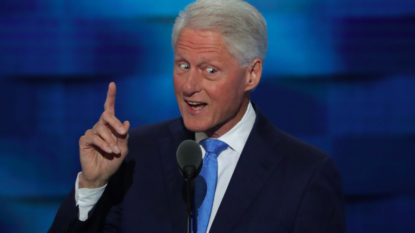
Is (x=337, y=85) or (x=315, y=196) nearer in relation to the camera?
(x=315, y=196)

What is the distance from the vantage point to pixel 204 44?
1.77 meters

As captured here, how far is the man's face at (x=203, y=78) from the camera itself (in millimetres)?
1769

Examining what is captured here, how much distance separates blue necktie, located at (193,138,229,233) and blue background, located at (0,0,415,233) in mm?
974

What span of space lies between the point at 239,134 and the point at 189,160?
0.57 metres

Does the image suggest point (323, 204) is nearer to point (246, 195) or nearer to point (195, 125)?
point (246, 195)

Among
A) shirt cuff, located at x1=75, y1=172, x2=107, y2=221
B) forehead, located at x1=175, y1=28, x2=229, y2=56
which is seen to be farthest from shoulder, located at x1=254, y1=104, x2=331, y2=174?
shirt cuff, located at x1=75, y1=172, x2=107, y2=221

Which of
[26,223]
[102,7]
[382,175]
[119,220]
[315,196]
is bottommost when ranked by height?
[26,223]

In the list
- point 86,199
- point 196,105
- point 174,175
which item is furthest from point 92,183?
point 196,105

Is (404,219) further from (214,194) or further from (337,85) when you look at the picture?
(214,194)

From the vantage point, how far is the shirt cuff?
1.74 metres

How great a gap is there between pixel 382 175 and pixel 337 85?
551 millimetres

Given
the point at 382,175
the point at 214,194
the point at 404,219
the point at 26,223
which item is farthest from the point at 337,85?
the point at 26,223

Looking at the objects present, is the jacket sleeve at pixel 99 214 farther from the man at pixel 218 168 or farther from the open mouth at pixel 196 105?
the open mouth at pixel 196 105

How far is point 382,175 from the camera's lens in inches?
110
